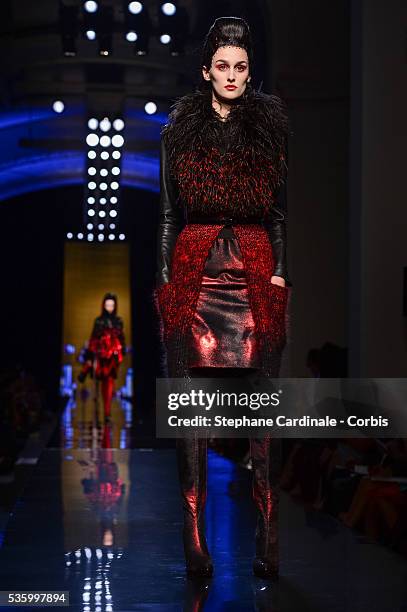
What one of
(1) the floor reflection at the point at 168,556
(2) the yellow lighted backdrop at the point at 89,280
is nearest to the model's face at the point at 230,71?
(1) the floor reflection at the point at 168,556

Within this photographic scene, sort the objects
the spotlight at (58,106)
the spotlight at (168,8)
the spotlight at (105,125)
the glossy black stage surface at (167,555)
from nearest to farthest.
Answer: the glossy black stage surface at (167,555), the spotlight at (168,8), the spotlight at (58,106), the spotlight at (105,125)

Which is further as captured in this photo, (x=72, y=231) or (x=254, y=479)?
(x=72, y=231)

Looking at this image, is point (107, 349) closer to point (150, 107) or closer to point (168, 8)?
point (150, 107)

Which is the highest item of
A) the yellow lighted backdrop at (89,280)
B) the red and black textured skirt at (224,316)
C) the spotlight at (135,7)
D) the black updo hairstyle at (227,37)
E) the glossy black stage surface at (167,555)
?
the spotlight at (135,7)

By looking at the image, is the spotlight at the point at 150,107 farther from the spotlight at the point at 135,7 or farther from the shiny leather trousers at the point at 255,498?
the shiny leather trousers at the point at 255,498

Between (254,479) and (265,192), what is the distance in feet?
2.61

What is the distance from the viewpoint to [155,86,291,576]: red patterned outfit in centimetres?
302

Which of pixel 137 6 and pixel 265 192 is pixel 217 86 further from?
pixel 137 6

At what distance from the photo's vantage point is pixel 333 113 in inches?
412

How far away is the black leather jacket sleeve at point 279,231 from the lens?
10.1 feet

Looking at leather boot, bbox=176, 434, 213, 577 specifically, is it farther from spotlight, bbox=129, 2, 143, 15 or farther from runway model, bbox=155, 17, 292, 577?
spotlight, bbox=129, 2, 143, 15

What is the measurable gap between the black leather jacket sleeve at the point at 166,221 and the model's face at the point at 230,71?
24 centimetres

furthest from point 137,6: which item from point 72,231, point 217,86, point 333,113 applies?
point 72,231

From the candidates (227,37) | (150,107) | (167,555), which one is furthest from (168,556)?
(150,107)
